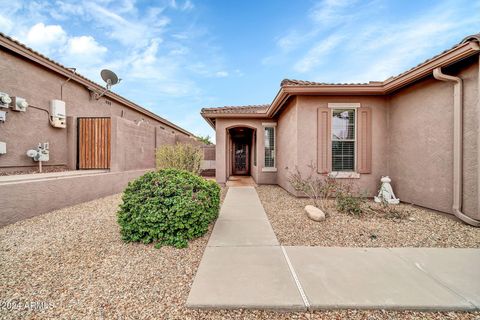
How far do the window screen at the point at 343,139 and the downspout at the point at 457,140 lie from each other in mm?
2270

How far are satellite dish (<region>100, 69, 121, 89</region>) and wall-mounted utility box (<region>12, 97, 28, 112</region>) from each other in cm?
358

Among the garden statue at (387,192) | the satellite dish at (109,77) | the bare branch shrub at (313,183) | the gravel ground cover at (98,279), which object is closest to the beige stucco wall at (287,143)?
the bare branch shrub at (313,183)

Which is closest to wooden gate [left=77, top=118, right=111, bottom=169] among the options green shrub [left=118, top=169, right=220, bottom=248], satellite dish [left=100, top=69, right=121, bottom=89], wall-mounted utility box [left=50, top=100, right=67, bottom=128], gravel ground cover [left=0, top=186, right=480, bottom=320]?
wall-mounted utility box [left=50, top=100, right=67, bottom=128]

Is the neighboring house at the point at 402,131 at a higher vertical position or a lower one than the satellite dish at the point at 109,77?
lower

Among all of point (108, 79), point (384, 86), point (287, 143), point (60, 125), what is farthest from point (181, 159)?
point (384, 86)

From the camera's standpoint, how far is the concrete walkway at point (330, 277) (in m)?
1.90

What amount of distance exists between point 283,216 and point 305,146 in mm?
2658

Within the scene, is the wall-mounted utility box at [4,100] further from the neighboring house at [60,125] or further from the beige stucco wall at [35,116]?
the beige stucco wall at [35,116]

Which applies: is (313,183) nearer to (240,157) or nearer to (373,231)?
(373,231)

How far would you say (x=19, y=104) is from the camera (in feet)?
18.6

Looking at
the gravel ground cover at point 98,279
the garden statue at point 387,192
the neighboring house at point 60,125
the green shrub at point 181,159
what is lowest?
the gravel ground cover at point 98,279

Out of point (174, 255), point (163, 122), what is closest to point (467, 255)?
point (174, 255)

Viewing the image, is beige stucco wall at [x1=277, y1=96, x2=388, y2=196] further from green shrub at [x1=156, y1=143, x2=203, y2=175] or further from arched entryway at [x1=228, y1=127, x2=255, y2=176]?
arched entryway at [x1=228, y1=127, x2=255, y2=176]

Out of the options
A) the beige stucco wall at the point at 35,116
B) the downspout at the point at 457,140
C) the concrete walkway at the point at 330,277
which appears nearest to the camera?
the concrete walkway at the point at 330,277
